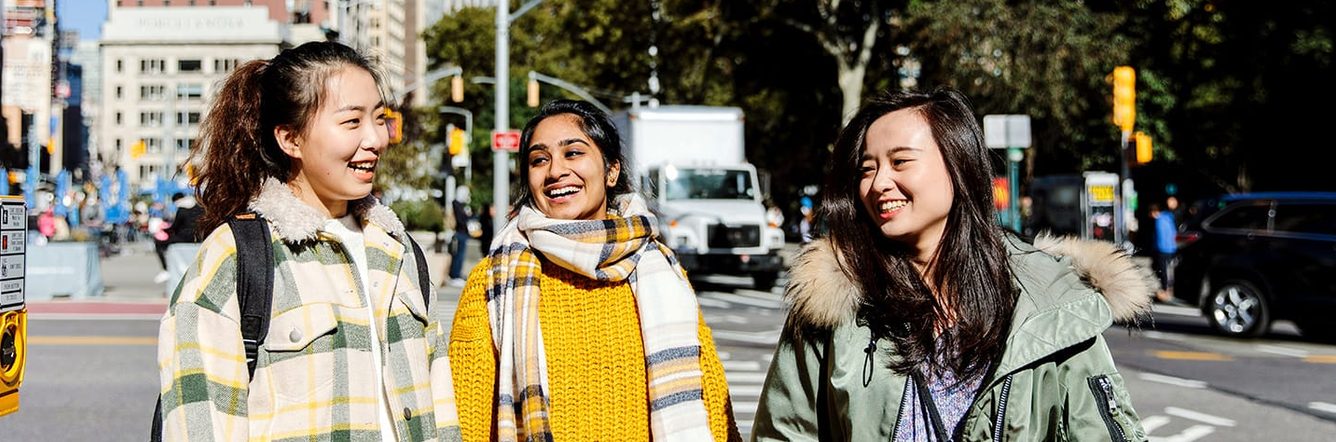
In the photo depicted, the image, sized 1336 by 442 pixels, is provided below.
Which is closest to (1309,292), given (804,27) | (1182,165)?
(804,27)

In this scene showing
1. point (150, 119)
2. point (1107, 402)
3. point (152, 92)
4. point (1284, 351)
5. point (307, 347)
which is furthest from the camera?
point (150, 119)

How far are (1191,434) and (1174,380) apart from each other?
2590 millimetres

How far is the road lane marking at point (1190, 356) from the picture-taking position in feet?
38.7

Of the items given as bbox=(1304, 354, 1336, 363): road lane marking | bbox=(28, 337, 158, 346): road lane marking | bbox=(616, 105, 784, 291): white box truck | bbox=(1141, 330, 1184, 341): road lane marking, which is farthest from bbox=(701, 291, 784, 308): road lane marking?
Result: bbox=(28, 337, 158, 346): road lane marking

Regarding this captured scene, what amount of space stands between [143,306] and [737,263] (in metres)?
8.39

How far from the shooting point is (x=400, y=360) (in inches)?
106

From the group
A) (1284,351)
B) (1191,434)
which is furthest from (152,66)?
(1191,434)

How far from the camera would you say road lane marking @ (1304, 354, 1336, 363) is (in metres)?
11.8

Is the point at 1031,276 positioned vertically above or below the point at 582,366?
above

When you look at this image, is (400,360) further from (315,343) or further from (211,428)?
(211,428)

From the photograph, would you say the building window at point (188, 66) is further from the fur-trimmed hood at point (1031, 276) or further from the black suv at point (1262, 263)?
the fur-trimmed hood at point (1031, 276)

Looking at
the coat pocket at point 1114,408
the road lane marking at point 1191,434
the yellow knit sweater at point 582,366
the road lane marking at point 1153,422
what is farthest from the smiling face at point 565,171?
the road lane marking at point 1153,422

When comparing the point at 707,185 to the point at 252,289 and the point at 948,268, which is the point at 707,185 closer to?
the point at 948,268

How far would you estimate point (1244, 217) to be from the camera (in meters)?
14.0
